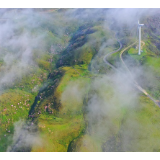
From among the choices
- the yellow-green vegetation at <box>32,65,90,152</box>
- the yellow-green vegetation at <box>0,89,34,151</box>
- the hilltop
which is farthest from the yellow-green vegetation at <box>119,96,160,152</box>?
the yellow-green vegetation at <box>0,89,34,151</box>

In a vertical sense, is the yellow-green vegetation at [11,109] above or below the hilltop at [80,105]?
below

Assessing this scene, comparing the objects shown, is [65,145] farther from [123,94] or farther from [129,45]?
[129,45]

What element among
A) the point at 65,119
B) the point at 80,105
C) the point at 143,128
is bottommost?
the point at 65,119

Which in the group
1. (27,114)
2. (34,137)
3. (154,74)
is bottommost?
(27,114)

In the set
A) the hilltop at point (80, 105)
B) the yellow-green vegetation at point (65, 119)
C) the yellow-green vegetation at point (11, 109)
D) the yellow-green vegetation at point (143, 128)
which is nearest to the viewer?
the yellow-green vegetation at point (143, 128)

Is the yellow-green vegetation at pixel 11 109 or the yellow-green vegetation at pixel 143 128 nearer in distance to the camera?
the yellow-green vegetation at pixel 143 128

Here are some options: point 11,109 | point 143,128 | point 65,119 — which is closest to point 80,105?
point 65,119

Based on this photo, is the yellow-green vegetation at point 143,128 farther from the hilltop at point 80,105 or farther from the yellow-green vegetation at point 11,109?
the yellow-green vegetation at point 11,109

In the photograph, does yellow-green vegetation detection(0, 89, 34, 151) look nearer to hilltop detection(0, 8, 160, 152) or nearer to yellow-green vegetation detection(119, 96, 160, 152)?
hilltop detection(0, 8, 160, 152)

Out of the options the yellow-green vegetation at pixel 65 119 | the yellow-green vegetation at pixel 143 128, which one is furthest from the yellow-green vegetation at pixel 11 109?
the yellow-green vegetation at pixel 143 128

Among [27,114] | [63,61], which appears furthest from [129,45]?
[27,114]

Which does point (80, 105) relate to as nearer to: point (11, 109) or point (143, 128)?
point (143, 128)
